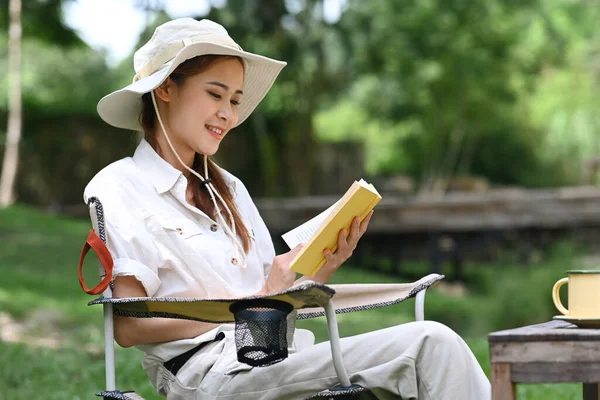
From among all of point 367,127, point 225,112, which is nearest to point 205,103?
point 225,112

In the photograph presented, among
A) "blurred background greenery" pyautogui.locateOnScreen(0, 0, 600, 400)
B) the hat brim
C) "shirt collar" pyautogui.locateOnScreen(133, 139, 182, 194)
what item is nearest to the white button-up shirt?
"shirt collar" pyautogui.locateOnScreen(133, 139, 182, 194)

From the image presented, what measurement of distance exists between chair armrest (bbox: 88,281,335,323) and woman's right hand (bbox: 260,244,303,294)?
0.10 metres

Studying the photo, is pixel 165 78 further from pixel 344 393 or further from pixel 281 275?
pixel 344 393

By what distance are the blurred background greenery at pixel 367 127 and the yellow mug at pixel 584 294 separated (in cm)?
420

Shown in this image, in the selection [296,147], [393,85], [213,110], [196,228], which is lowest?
[196,228]

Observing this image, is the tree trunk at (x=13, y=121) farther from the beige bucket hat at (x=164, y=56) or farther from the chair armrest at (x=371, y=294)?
the chair armrest at (x=371, y=294)

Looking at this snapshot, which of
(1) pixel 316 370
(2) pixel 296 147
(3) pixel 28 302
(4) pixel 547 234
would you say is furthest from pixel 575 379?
(2) pixel 296 147

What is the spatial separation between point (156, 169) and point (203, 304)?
0.57m

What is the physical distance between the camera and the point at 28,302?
8.46 metres

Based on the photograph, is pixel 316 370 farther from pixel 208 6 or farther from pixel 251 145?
pixel 251 145

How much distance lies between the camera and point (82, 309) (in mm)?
8609

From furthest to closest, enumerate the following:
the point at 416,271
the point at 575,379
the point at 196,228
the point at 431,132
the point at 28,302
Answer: the point at 431,132
the point at 416,271
the point at 28,302
the point at 196,228
the point at 575,379

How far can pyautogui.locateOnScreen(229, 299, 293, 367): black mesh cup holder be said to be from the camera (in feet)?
7.08

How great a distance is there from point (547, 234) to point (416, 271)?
2.30 m
